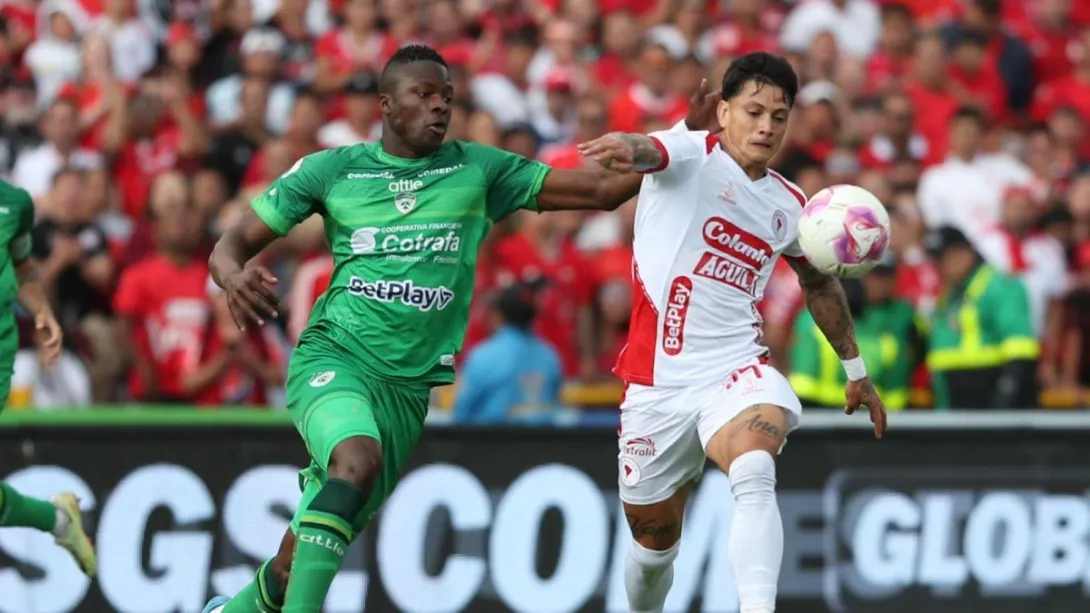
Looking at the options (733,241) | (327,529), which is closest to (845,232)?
(733,241)

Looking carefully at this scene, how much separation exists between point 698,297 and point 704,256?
20cm

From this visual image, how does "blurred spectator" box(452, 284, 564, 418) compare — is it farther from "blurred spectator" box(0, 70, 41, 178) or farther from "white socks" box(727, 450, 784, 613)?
"white socks" box(727, 450, 784, 613)

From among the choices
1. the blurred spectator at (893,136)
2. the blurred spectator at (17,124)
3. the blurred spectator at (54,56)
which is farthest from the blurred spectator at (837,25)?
the blurred spectator at (17,124)

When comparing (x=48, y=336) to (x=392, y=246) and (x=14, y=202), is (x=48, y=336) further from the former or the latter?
(x=392, y=246)

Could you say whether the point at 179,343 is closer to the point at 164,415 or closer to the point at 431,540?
the point at 164,415

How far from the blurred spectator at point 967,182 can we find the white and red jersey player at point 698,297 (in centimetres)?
717

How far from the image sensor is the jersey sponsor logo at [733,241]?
931 centimetres

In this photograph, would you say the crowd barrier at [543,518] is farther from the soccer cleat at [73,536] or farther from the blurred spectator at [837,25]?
the blurred spectator at [837,25]

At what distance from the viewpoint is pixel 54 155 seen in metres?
Answer: 15.7

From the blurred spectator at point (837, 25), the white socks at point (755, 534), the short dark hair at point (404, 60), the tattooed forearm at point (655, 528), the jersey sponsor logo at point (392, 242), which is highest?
the blurred spectator at point (837, 25)

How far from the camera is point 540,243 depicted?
599 inches

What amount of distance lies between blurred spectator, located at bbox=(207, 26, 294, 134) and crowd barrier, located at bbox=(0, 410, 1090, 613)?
4.27 meters

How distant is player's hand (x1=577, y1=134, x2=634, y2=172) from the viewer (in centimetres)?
842

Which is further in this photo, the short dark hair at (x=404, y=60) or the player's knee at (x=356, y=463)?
the short dark hair at (x=404, y=60)
